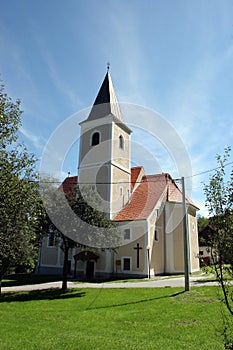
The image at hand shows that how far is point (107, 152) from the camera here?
28750 millimetres

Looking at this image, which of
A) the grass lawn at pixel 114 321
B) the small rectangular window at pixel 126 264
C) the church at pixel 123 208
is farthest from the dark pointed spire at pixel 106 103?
the grass lawn at pixel 114 321

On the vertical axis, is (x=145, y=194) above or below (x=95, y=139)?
below

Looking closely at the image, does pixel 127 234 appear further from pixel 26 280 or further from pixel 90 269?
pixel 26 280

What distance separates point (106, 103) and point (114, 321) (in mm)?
24816

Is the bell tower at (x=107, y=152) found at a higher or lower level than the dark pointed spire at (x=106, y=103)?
lower

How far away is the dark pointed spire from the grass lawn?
19952 millimetres

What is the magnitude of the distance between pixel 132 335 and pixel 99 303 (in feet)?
19.4

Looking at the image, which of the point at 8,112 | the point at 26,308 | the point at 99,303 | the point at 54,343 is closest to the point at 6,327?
the point at 54,343

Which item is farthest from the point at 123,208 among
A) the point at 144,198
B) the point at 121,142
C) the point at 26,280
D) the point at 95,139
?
the point at 26,280

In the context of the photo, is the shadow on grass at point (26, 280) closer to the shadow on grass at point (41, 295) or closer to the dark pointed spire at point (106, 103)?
the shadow on grass at point (41, 295)

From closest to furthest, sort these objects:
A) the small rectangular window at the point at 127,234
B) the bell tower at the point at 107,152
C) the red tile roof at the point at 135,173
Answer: the small rectangular window at the point at 127,234 < the bell tower at the point at 107,152 < the red tile roof at the point at 135,173

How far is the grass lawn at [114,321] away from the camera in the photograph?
277 inches

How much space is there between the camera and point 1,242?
660cm

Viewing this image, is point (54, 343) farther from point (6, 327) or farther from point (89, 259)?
point (89, 259)
